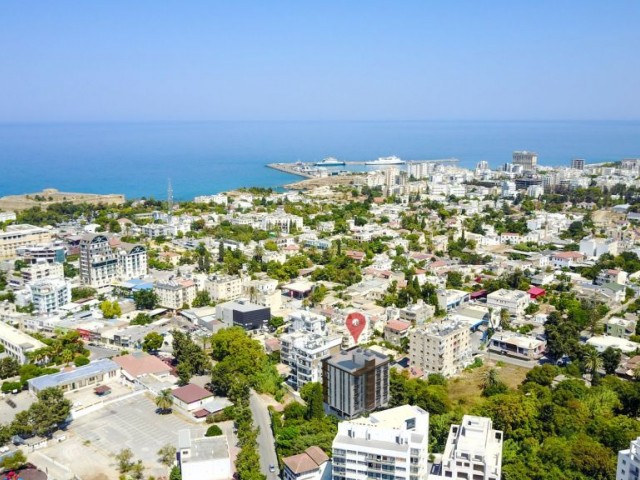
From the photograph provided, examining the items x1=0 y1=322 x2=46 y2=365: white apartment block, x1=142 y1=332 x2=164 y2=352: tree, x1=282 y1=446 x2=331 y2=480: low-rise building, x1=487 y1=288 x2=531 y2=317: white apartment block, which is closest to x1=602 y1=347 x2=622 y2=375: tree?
x1=487 y1=288 x2=531 y2=317: white apartment block

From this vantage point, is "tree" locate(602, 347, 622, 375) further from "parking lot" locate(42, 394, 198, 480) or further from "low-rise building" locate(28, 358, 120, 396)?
"low-rise building" locate(28, 358, 120, 396)

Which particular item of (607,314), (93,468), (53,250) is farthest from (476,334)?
(53,250)

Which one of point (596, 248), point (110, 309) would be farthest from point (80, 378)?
point (596, 248)

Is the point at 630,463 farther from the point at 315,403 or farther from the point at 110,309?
the point at 110,309

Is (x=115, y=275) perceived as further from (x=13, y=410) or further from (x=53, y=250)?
(x=13, y=410)

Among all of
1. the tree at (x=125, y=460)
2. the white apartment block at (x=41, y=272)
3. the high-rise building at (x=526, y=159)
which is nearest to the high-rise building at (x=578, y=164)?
the high-rise building at (x=526, y=159)
